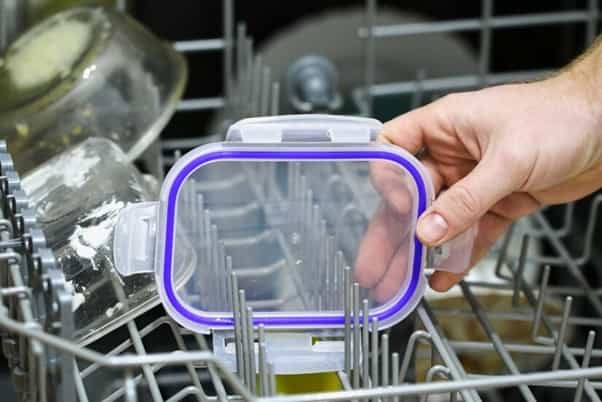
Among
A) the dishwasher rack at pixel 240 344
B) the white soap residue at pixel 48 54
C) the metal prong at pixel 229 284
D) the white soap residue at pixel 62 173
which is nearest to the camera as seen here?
the dishwasher rack at pixel 240 344

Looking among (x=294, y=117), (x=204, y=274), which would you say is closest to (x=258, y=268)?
(x=204, y=274)

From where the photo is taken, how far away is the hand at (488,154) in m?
0.70

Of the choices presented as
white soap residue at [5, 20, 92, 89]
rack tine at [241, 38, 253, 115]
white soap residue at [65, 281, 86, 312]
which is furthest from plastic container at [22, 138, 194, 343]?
rack tine at [241, 38, 253, 115]

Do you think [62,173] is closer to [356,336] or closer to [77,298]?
[77,298]

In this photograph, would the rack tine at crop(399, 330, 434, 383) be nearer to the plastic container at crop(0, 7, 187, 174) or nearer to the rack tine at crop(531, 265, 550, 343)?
the rack tine at crop(531, 265, 550, 343)

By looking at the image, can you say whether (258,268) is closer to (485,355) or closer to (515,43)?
(485,355)

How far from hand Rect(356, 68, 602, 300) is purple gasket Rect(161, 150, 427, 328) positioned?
0.06 feet

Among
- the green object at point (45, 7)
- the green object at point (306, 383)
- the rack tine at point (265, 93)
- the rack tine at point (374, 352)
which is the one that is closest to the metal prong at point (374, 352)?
the rack tine at point (374, 352)

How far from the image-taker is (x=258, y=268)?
2.78 ft

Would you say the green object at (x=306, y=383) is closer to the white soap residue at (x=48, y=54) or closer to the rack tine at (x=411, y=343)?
the rack tine at (x=411, y=343)

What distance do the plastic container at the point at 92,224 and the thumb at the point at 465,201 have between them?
0.15 m

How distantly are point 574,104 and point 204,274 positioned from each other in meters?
0.25

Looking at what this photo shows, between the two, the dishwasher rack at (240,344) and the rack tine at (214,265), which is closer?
the dishwasher rack at (240,344)

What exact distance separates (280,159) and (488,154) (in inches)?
5.0
